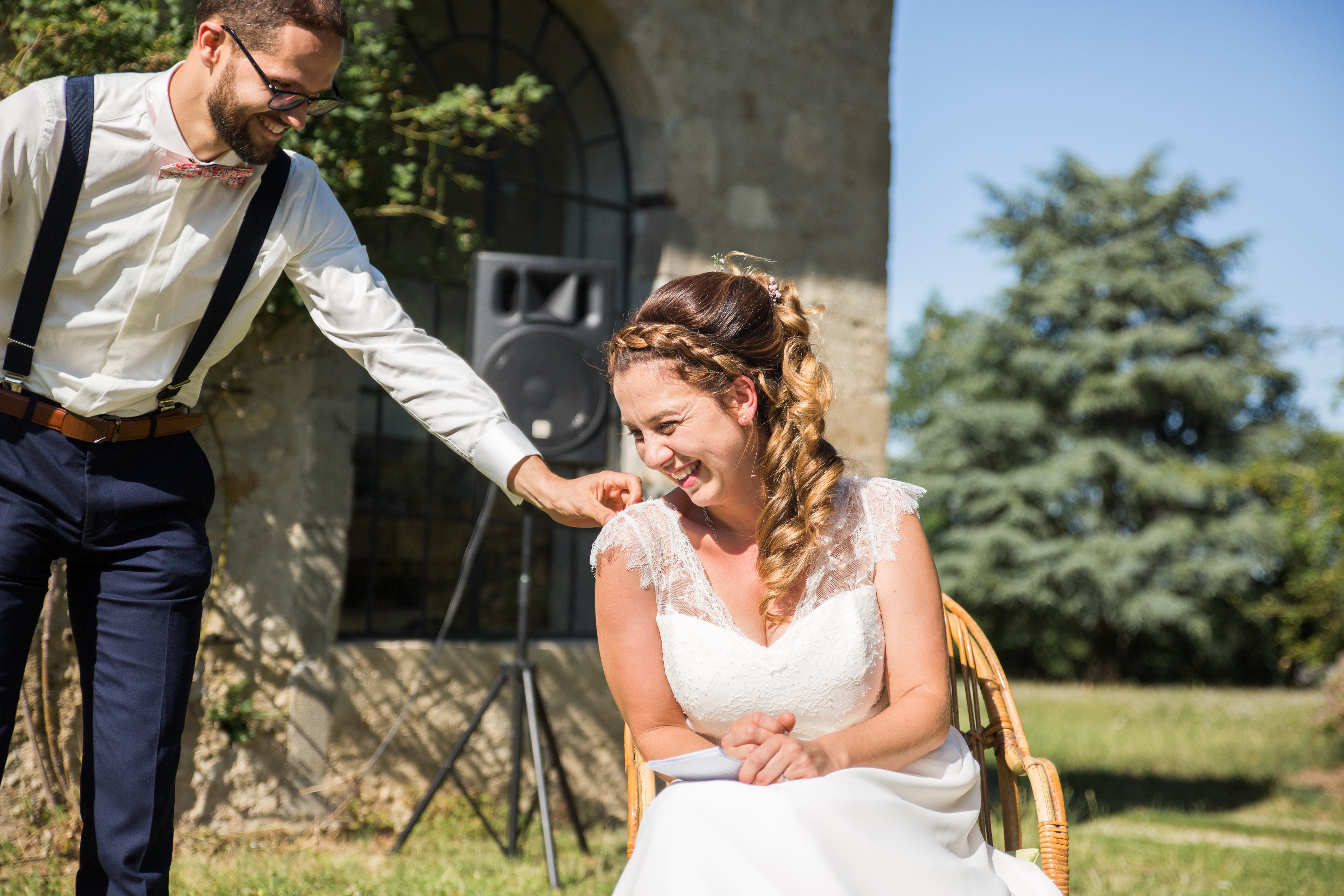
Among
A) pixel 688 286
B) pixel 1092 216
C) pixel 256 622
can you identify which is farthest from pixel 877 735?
pixel 1092 216

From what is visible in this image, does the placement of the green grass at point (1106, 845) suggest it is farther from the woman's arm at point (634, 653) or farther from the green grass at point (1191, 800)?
the woman's arm at point (634, 653)

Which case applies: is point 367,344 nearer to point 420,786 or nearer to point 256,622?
point 256,622

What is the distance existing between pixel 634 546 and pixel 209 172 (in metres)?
1.02

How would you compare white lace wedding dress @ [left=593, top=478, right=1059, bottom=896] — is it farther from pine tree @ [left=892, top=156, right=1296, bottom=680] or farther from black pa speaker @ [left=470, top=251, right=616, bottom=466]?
pine tree @ [left=892, top=156, right=1296, bottom=680]

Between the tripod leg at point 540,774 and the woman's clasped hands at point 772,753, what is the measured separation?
5.98 feet

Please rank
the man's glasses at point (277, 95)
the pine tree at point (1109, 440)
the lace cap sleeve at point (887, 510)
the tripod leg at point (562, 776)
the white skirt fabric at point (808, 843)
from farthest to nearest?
1. the pine tree at point (1109, 440)
2. the tripod leg at point (562, 776)
3. the lace cap sleeve at point (887, 510)
4. the man's glasses at point (277, 95)
5. the white skirt fabric at point (808, 843)

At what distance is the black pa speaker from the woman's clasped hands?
210 centimetres

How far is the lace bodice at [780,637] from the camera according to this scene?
1.91 m

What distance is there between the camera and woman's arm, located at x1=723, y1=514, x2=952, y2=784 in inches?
66.3

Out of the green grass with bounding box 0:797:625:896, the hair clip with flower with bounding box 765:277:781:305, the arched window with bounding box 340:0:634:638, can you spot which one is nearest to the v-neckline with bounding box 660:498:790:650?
the hair clip with flower with bounding box 765:277:781:305

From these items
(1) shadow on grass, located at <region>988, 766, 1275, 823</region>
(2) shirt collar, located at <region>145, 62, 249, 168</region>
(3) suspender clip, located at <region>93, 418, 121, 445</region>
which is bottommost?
(1) shadow on grass, located at <region>988, 766, 1275, 823</region>

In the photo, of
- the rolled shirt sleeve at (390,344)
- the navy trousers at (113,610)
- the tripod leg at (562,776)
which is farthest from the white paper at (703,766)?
the tripod leg at (562,776)

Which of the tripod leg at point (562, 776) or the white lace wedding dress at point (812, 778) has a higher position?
the white lace wedding dress at point (812, 778)

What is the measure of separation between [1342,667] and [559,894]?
20.2 ft
